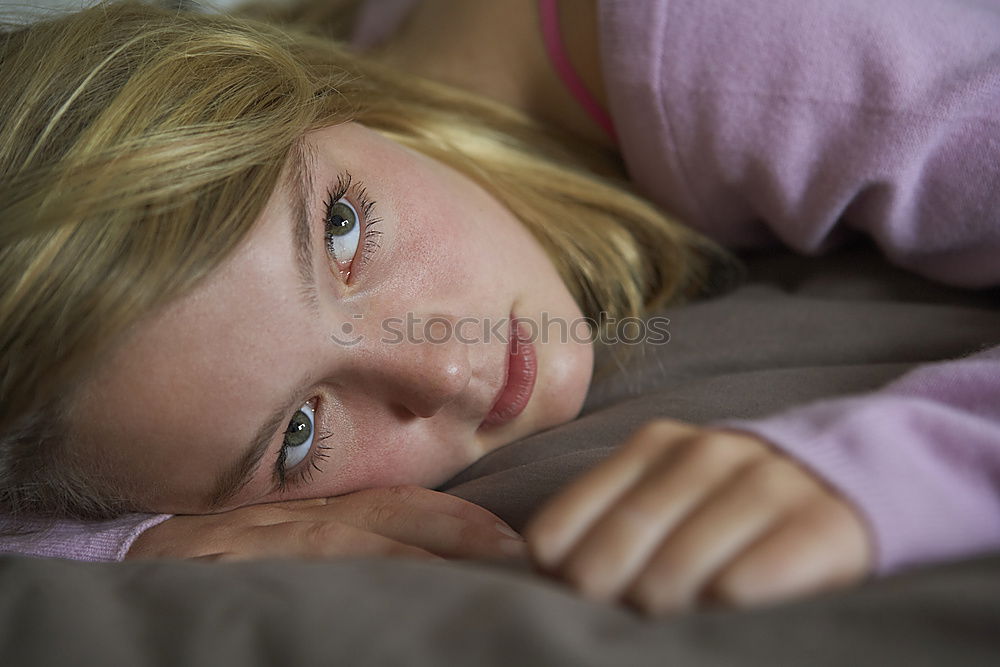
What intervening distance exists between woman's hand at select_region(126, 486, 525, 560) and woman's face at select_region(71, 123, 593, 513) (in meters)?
0.02

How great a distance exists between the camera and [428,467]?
33.2 inches

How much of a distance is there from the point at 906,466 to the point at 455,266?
1.56 ft

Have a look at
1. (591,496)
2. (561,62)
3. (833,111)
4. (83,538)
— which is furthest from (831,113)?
(83,538)

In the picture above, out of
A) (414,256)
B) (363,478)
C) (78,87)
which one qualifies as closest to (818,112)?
(414,256)

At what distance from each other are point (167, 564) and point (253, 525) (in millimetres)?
223

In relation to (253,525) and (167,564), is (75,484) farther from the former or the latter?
(167,564)

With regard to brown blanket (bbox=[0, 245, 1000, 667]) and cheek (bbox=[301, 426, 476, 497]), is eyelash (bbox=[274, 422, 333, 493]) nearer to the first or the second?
cheek (bbox=[301, 426, 476, 497])

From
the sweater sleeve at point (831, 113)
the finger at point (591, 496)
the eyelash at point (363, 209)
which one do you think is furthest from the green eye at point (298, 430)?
the sweater sleeve at point (831, 113)

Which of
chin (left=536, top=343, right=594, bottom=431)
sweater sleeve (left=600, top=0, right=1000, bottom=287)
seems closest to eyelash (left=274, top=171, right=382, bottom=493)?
chin (left=536, top=343, right=594, bottom=431)

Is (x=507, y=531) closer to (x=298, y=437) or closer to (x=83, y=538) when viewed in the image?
(x=298, y=437)

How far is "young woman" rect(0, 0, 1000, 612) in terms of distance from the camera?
1.49ft

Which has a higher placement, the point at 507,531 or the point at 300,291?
the point at 300,291

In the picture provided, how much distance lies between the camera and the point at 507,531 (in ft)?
2.13

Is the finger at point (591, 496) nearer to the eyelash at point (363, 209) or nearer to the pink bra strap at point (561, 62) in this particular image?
the eyelash at point (363, 209)
